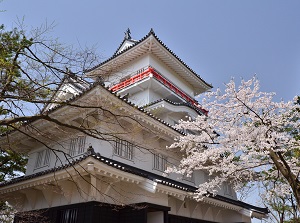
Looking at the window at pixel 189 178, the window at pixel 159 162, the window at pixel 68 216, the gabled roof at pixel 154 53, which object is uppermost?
the gabled roof at pixel 154 53

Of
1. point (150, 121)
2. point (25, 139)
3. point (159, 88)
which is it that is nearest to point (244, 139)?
point (150, 121)

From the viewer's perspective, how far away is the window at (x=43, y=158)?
10.4 meters

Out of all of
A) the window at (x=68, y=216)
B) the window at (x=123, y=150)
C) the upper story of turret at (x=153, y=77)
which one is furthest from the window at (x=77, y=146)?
the upper story of turret at (x=153, y=77)

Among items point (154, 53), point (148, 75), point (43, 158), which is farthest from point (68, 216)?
point (154, 53)

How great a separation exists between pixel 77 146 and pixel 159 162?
3597 mm

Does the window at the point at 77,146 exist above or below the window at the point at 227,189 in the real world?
above

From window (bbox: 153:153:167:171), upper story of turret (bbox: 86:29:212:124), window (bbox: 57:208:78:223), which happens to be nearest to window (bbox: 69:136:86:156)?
window (bbox: 57:208:78:223)

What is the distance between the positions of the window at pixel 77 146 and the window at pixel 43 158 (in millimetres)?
1604

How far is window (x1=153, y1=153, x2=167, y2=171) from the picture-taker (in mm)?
10545

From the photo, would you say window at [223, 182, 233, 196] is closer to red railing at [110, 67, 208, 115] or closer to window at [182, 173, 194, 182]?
window at [182, 173, 194, 182]

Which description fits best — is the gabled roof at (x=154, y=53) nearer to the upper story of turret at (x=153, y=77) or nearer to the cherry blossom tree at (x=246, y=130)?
the upper story of turret at (x=153, y=77)

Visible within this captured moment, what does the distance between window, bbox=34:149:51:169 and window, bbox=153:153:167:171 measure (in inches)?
175

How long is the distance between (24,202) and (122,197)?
4889 millimetres

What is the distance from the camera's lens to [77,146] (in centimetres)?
931
